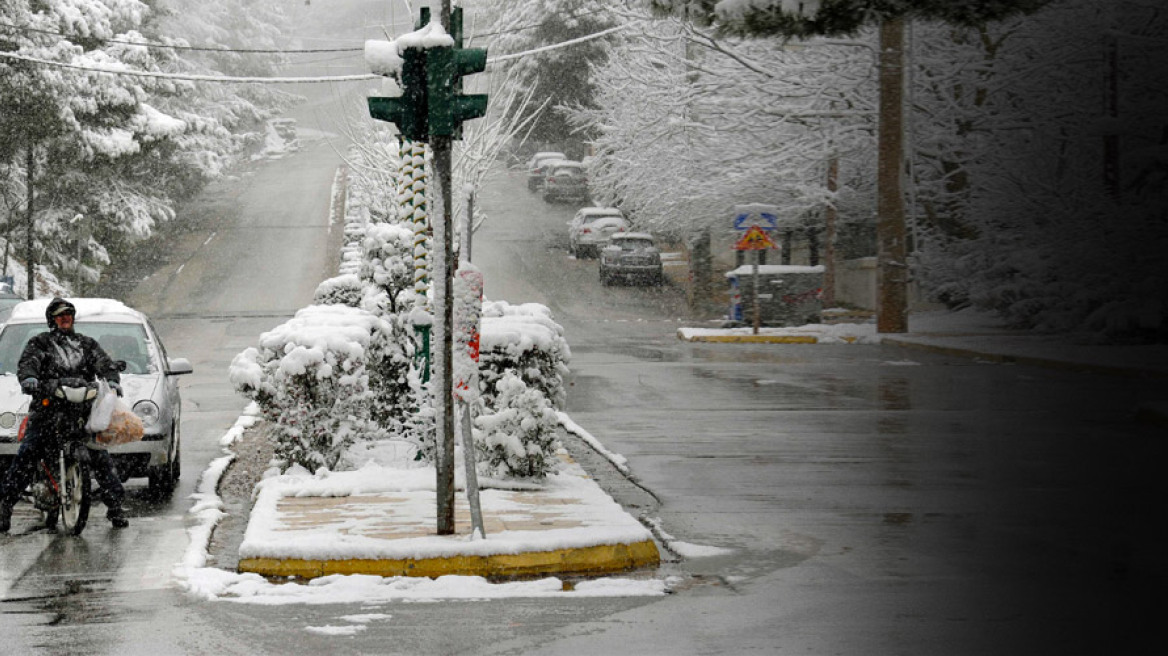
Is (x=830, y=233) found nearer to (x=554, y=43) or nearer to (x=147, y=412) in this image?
(x=554, y=43)

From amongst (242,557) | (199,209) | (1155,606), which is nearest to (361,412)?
(242,557)

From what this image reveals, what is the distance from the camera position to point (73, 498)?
10.8 metres

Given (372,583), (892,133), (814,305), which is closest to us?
(372,583)

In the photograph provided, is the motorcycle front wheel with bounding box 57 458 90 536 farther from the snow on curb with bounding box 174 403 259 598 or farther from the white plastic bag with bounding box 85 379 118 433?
the snow on curb with bounding box 174 403 259 598

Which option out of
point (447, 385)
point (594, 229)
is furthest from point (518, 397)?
point (594, 229)

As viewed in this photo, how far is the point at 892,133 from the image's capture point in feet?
105

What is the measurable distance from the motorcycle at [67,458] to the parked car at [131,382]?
1.54 feet

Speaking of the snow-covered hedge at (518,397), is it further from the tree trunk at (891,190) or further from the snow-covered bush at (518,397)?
the tree trunk at (891,190)

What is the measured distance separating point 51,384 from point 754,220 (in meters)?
23.8

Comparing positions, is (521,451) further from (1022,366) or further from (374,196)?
(374,196)

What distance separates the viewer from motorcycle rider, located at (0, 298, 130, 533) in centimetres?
1094

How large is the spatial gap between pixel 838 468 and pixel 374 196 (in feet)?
122

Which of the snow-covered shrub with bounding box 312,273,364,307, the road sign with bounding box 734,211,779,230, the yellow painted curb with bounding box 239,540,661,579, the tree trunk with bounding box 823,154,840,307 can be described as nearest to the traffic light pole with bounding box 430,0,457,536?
the yellow painted curb with bounding box 239,540,661,579

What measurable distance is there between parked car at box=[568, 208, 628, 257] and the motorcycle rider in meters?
40.4
